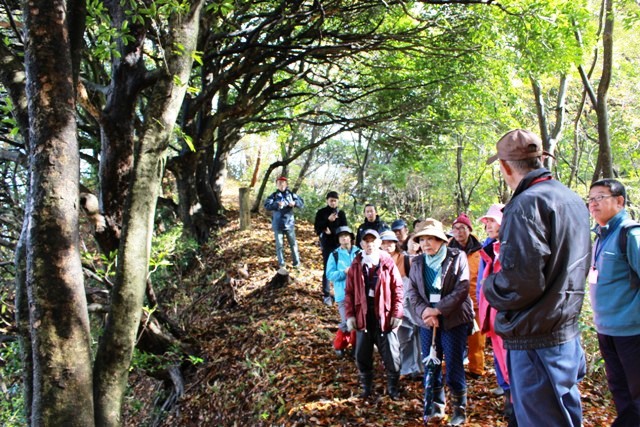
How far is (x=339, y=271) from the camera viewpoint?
22.2 ft

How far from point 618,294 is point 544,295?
146 cm

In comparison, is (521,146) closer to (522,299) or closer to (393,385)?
(522,299)

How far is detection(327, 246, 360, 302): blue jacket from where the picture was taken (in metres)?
6.76

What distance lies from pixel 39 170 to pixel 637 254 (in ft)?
14.9

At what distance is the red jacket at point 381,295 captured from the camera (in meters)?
5.25

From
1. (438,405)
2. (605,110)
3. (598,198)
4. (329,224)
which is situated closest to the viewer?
(598,198)

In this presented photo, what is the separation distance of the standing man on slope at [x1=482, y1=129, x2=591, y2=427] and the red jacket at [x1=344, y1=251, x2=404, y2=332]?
2.61 metres

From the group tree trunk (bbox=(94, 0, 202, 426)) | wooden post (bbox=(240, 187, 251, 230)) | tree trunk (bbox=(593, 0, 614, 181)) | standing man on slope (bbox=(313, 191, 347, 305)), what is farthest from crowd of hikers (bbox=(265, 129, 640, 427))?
wooden post (bbox=(240, 187, 251, 230))

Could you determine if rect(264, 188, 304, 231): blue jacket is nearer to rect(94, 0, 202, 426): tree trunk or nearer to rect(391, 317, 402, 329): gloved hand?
rect(391, 317, 402, 329): gloved hand

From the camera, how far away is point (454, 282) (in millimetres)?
4598

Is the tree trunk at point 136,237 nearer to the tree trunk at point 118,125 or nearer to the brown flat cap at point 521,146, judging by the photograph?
the tree trunk at point 118,125

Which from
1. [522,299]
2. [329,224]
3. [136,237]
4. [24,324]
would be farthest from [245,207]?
[522,299]

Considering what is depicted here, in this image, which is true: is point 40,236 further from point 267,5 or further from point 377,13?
point 267,5

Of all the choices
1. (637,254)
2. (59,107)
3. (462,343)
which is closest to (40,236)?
(59,107)
